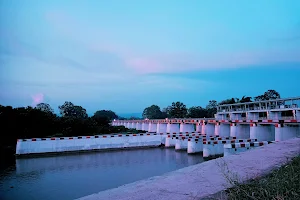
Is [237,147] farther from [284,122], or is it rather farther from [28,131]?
[28,131]

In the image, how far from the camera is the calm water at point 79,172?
9945 mm

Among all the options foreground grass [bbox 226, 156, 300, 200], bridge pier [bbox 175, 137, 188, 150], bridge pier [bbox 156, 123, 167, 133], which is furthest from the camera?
bridge pier [bbox 156, 123, 167, 133]

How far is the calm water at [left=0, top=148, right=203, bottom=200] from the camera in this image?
392 inches

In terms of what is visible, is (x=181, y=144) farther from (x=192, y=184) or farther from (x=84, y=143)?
(x=192, y=184)

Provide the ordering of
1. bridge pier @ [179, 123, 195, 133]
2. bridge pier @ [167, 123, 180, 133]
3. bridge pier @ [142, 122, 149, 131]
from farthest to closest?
bridge pier @ [142, 122, 149, 131]
bridge pier @ [167, 123, 180, 133]
bridge pier @ [179, 123, 195, 133]

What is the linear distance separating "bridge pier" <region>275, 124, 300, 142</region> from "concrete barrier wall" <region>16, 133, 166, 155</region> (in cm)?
975

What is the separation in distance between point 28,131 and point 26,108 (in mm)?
4056

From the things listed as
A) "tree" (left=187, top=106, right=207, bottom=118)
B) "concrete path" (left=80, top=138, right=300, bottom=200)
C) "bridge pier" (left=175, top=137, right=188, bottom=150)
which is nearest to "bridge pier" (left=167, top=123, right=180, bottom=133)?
"bridge pier" (left=175, top=137, right=188, bottom=150)

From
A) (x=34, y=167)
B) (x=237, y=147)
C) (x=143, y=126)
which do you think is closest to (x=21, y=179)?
(x=34, y=167)

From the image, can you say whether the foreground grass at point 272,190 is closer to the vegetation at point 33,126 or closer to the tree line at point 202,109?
the vegetation at point 33,126

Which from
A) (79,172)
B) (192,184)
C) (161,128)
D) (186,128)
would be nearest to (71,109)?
(161,128)

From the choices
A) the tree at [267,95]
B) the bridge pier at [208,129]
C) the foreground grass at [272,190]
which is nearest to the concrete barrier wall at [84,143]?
the bridge pier at [208,129]

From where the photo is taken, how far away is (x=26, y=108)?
2722 cm

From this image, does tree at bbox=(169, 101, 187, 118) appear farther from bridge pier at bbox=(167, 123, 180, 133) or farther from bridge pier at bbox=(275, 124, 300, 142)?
bridge pier at bbox=(275, 124, 300, 142)
